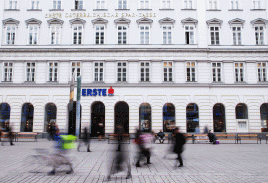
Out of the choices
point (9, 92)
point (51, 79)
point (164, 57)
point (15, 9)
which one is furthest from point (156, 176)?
point (15, 9)

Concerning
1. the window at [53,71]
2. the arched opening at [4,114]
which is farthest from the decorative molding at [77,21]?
the arched opening at [4,114]

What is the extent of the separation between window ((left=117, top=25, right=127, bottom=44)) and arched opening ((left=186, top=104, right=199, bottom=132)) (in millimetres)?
11235

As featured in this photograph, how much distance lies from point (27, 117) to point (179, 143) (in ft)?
75.8

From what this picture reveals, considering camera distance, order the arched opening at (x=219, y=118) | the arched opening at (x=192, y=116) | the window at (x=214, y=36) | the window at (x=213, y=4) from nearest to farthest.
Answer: the arched opening at (x=192, y=116) < the arched opening at (x=219, y=118) < the window at (x=214, y=36) < the window at (x=213, y=4)

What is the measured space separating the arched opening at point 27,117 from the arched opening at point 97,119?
7356 millimetres

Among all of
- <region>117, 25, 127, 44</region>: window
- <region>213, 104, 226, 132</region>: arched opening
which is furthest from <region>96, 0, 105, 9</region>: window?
<region>213, 104, 226, 132</region>: arched opening

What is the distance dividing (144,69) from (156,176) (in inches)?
806

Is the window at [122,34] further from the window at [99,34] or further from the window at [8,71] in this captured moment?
the window at [8,71]

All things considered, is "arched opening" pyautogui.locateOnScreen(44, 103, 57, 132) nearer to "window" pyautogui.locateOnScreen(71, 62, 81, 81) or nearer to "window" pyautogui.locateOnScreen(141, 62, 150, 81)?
"window" pyautogui.locateOnScreen(71, 62, 81, 81)

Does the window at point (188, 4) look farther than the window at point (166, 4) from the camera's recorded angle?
Yes

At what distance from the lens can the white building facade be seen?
91.9 ft

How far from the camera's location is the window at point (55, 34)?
95.6 ft

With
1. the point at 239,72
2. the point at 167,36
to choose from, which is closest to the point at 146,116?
the point at 167,36

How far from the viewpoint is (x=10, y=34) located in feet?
96.2
